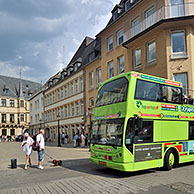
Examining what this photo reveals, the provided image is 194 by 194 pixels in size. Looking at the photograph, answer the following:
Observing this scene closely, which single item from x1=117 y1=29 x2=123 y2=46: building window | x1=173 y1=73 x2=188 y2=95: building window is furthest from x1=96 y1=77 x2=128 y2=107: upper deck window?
x1=117 y1=29 x2=123 y2=46: building window

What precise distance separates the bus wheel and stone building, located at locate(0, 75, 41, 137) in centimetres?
6589

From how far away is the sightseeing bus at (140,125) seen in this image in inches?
365

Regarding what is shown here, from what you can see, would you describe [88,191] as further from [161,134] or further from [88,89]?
[88,89]

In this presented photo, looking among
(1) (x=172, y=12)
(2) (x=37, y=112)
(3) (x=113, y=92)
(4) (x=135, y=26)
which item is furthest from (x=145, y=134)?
(2) (x=37, y=112)

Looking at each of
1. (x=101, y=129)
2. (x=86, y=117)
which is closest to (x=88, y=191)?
(x=101, y=129)

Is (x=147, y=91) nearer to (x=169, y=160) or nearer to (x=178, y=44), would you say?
(x=169, y=160)

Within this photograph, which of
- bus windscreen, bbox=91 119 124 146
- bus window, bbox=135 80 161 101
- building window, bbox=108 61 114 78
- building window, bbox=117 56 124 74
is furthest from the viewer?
building window, bbox=108 61 114 78

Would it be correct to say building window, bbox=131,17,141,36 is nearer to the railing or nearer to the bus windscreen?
the railing

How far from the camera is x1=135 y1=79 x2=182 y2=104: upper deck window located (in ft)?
32.5

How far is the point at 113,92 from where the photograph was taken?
10469mm

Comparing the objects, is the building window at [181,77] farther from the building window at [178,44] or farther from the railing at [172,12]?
the railing at [172,12]

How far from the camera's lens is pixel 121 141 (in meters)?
9.16

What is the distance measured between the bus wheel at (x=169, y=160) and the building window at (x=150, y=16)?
467 inches

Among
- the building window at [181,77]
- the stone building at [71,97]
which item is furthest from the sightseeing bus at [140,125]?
the stone building at [71,97]
